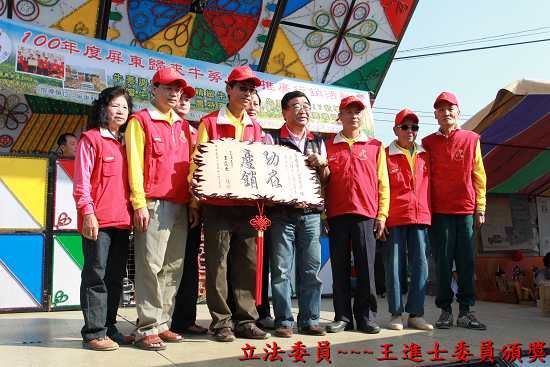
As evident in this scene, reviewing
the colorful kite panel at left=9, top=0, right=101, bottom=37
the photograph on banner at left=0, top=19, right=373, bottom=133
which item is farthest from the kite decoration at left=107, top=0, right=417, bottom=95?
the photograph on banner at left=0, top=19, right=373, bottom=133

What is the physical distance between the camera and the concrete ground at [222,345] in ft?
8.04

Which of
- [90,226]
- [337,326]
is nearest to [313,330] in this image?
[337,326]

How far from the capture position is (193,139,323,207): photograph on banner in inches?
115

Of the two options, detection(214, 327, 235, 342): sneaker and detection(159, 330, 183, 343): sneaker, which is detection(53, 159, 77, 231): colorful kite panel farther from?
detection(214, 327, 235, 342): sneaker

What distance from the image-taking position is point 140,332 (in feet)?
9.09

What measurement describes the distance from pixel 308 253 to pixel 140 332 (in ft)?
3.70

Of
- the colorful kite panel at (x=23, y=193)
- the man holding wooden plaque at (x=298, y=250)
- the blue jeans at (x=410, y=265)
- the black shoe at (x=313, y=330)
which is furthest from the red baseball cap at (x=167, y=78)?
the colorful kite panel at (x=23, y=193)

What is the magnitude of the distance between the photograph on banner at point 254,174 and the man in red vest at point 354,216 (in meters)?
0.23

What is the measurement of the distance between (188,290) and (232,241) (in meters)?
0.48

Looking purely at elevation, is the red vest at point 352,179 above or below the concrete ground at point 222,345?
above

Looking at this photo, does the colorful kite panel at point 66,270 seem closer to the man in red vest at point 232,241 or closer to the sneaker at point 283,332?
the man in red vest at point 232,241

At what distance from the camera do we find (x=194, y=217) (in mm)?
3129

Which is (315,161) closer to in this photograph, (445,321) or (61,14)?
(445,321)

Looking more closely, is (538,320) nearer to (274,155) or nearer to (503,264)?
(503,264)
